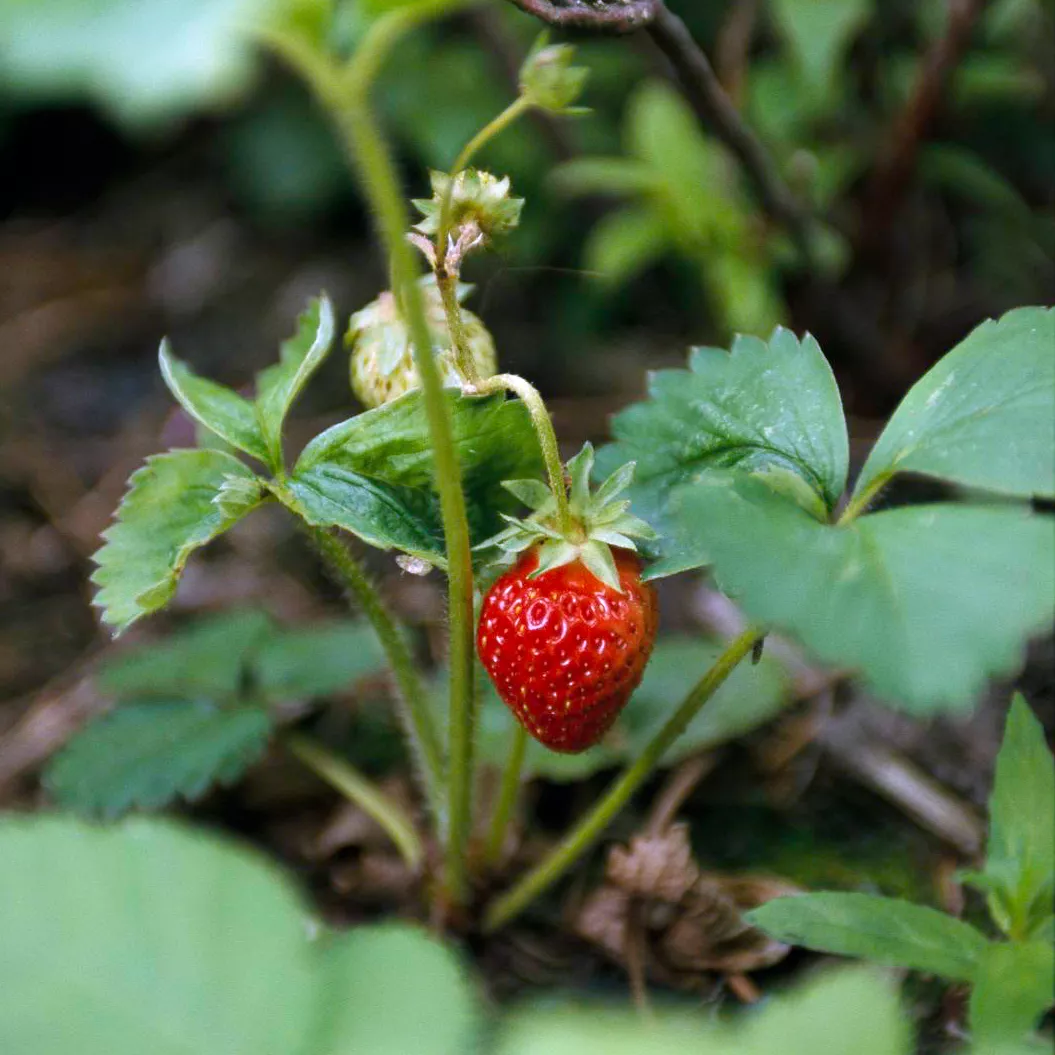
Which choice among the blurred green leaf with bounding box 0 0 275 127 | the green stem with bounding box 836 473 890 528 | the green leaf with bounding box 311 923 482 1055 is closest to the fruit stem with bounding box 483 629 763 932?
the green stem with bounding box 836 473 890 528

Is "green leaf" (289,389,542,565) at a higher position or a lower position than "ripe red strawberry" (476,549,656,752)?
higher

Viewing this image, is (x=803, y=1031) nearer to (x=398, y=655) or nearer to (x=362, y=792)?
(x=398, y=655)

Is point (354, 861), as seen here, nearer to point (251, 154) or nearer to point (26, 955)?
point (26, 955)

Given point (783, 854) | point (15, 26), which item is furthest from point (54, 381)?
point (15, 26)

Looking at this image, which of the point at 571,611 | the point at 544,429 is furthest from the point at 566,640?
the point at 544,429

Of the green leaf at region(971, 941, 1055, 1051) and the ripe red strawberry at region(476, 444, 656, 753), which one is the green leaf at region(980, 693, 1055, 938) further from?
the ripe red strawberry at region(476, 444, 656, 753)
